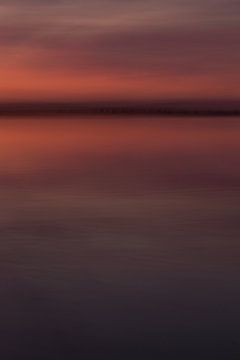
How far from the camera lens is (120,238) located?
14.3 feet

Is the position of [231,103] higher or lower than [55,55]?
lower

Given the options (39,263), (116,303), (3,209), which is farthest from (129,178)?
(116,303)

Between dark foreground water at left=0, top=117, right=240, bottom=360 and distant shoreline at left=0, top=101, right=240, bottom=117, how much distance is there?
123 mm

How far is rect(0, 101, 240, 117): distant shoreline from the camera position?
21.0ft

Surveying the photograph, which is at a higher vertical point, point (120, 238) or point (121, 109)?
point (121, 109)

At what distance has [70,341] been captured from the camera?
3.37 m

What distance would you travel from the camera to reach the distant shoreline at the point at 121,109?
640cm

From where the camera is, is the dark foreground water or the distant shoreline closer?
the dark foreground water

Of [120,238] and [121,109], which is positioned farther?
[121,109]

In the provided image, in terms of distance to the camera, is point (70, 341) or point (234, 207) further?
point (234, 207)

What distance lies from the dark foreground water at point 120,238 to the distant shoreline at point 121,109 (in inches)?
4.9

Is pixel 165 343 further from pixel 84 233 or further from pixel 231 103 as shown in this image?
pixel 231 103

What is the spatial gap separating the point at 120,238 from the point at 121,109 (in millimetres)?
2216

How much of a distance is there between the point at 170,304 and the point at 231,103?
3058mm
